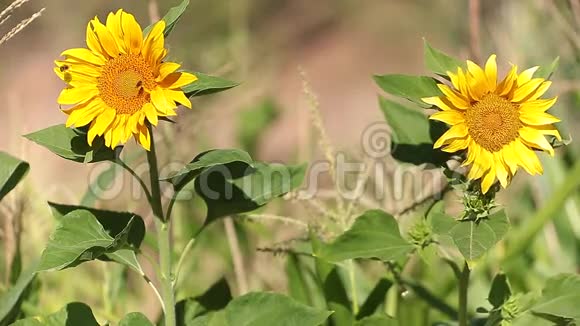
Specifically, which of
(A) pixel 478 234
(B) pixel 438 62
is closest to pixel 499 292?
(A) pixel 478 234

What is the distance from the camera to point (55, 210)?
103 centimetres

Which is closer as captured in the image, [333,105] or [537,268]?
[537,268]

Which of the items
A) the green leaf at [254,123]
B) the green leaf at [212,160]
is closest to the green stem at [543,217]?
the green leaf at [212,160]

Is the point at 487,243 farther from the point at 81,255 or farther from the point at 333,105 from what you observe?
the point at 333,105

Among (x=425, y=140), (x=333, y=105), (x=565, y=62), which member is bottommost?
(x=425, y=140)

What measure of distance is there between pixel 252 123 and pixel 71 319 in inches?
51.5

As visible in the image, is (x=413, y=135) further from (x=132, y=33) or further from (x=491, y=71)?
(x=132, y=33)

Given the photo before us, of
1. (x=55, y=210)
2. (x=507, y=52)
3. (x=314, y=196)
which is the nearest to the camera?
(x=55, y=210)

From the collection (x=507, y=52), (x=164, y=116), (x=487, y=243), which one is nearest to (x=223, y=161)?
(x=164, y=116)

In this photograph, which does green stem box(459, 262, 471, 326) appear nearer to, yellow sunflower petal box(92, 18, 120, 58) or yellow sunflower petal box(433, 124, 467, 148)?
yellow sunflower petal box(433, 124, 467, 148)

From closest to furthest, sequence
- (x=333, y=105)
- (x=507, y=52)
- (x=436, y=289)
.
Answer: (x=436, y=289)
(x=507, y=52)
(x=333, y=105)

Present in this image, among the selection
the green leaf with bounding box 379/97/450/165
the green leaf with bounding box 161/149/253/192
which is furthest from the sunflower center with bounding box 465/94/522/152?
the green leaf with bounding box 161/149/253/192

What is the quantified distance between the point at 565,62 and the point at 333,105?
9.08 feet

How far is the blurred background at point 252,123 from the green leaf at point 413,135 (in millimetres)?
97
